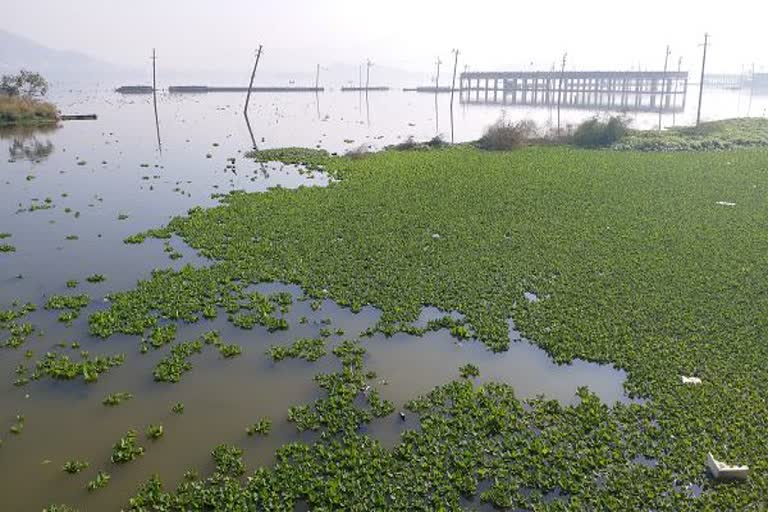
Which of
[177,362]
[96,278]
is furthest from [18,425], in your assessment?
[96,278]

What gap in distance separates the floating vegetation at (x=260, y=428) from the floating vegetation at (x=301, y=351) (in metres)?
2.09

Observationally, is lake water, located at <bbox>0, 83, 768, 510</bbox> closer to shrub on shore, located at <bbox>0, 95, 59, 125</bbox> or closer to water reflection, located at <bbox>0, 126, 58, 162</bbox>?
water reflection, located at <bbox>0, 126, 58, 162</bbox>

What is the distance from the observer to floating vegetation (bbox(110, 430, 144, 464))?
8.26 metres

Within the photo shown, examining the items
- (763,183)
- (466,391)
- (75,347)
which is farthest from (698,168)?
(75,347)

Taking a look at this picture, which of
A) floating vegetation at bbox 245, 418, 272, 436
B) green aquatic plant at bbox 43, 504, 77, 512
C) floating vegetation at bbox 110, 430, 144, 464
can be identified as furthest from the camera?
floating vegetation at bbox 245, 418, 272, 436

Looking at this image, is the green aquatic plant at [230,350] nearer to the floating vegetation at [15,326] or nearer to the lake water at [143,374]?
the lake water at [143,374]

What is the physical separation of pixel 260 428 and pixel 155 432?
4.97 feet

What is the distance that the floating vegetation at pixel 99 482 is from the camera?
303 inches

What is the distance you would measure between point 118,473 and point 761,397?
9.51 meters

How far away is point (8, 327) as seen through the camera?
12.0 metres

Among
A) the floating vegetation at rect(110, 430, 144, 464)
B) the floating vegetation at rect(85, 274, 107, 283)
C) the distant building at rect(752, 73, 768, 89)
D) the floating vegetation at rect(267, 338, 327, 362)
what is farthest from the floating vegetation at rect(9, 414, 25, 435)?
the distant building at rect(752, 73, 768, 89)

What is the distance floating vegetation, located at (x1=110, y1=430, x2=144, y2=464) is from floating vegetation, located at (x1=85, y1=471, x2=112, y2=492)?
361mm

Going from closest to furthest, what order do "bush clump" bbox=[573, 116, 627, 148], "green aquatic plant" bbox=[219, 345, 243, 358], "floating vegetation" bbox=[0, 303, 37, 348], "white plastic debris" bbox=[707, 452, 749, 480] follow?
1. "white plastic debris" bbox=[707, 452, 749, 480]
2. "green aquatic plant" bbox=[219, 345, 243, 358]
3. "floating vegetation" bbox=[0, 303, 37, 348]
4. "bush clump" bbox=[573, 116, 627, 148]

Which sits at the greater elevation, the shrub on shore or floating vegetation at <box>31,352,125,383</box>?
the shrub on shore
